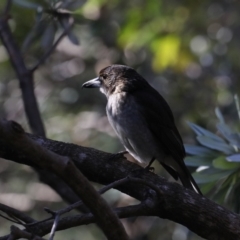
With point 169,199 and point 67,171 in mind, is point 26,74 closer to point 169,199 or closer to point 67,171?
point 169,199

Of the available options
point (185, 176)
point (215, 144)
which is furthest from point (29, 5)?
point (215, 144)

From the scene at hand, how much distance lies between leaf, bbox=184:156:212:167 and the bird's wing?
264 mm

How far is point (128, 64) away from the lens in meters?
7.77

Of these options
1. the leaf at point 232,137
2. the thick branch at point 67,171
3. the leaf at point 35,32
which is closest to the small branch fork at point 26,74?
the leaf at point 35,32

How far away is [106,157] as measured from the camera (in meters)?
3.72

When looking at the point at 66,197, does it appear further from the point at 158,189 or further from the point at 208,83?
the point at 208,83

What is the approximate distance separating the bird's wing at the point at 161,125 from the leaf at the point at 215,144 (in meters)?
0.39

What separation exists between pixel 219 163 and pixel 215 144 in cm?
27

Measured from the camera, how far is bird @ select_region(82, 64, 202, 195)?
478 centimetres

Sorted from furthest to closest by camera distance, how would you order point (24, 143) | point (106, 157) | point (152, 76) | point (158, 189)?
point (152, 76), point (106, 157), point (158, 189), point (24, 143)

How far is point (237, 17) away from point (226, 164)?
13.8ft

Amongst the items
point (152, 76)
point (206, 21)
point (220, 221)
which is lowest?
point (220, 221)

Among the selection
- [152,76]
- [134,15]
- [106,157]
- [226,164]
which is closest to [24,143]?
[106,157]

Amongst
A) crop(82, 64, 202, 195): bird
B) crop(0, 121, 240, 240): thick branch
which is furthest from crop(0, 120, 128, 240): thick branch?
crop(82, 64, 202, 195): bird
